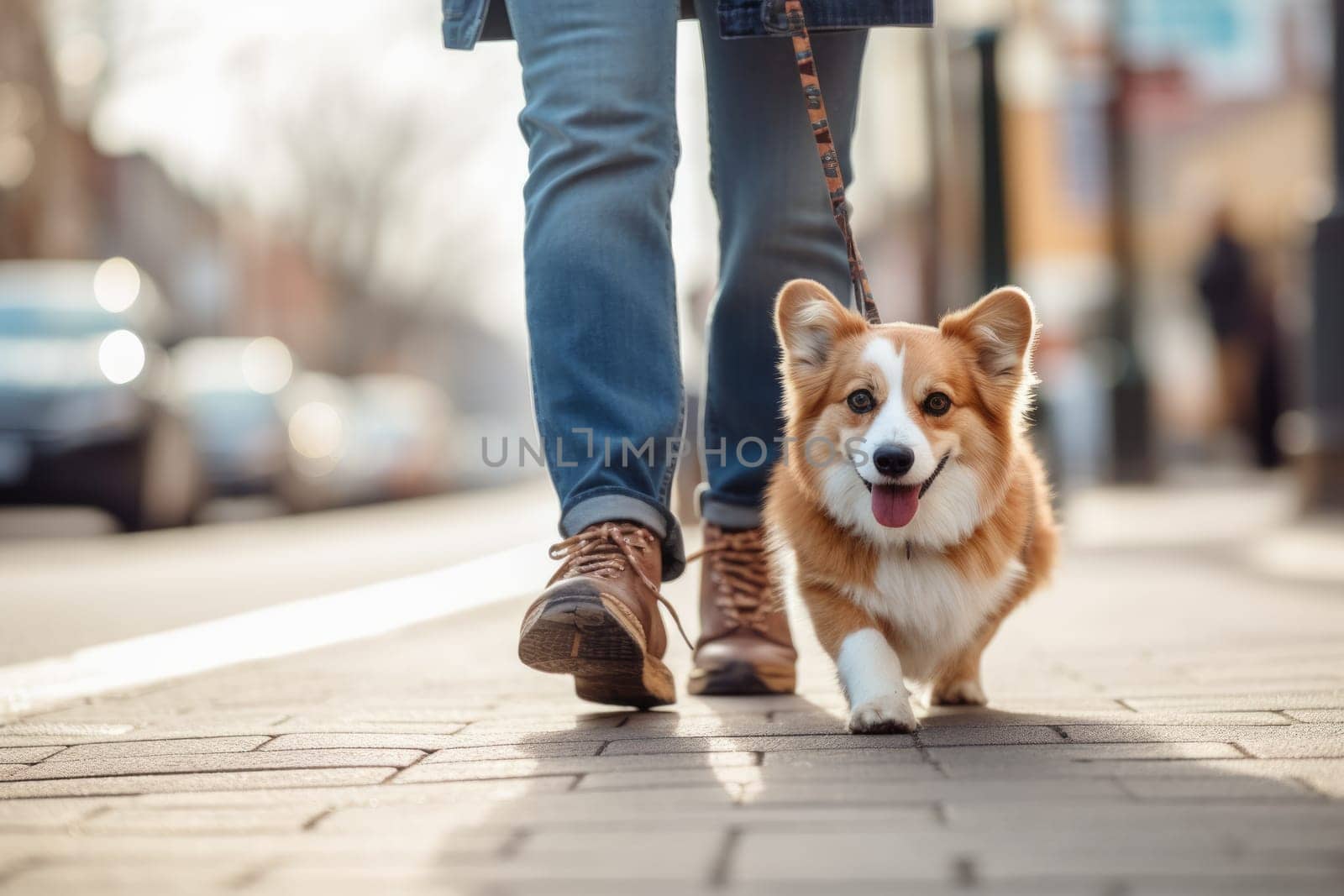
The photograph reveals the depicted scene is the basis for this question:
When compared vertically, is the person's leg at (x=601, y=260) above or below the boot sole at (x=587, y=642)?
above

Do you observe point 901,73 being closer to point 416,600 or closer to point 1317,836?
point 416,600

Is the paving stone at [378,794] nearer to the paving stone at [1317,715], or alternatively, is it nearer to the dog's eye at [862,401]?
the dog's eye at [862,401]

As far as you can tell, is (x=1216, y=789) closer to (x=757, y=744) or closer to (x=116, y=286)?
(x=757, y=744)

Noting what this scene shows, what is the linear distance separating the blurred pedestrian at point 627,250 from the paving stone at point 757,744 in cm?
24

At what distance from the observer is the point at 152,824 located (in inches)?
81.6

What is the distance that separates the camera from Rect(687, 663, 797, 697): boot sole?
10.8ft

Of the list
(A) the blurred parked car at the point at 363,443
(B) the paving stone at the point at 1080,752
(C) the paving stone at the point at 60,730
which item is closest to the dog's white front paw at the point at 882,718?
(B) the paving stone at the point at 1080,752

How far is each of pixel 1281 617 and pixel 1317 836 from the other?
9.47 feet

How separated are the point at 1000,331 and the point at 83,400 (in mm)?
9062

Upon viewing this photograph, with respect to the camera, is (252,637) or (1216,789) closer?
(1216,789)

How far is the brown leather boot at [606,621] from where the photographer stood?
2736 mm

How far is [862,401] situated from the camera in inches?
120

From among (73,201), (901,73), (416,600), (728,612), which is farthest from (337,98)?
(728,612)

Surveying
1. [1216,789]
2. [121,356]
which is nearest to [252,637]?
[1216,789]
